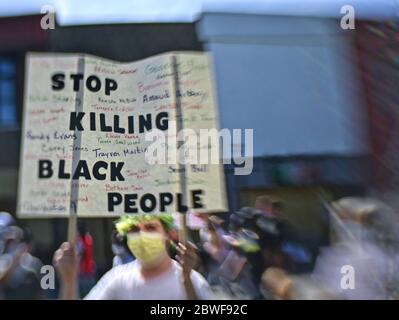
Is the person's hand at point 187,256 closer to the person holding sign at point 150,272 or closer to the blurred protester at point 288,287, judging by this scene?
the person holding sign at point 150,272

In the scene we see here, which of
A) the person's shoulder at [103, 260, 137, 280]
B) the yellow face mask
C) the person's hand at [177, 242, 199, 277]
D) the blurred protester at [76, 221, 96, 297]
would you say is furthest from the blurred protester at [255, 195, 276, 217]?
the blurred protester at [76, 221, 96, 297]

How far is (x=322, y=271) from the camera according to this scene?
378cm

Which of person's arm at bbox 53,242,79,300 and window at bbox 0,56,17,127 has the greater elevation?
window at bbox 0,56,17,127

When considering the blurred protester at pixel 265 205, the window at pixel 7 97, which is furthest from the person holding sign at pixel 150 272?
the window at pixel 7 97

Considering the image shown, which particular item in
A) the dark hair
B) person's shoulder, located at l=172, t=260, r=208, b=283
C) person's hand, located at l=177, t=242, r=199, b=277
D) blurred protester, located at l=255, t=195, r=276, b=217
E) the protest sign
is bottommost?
person's shoulder, located at l=172, t=260, r=208, b=283

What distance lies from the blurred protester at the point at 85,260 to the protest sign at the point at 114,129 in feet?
0.35

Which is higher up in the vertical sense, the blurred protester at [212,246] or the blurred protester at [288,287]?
the blurred protester at [212,246]

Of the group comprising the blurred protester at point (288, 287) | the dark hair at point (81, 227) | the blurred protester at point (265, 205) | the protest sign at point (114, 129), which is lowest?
the blurred protester at point (288, 287)

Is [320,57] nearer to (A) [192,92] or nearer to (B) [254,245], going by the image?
(A) [192,92]

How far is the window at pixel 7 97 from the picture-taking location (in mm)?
3734

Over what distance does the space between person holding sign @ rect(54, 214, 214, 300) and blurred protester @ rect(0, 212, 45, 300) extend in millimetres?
176

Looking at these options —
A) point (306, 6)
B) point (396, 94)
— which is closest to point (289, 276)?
point (396, 94)

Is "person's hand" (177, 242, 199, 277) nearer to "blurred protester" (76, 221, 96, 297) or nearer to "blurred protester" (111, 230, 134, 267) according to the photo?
"blurred protester" (111, 230, 134, 267)

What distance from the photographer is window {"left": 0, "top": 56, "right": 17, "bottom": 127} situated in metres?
3.73
